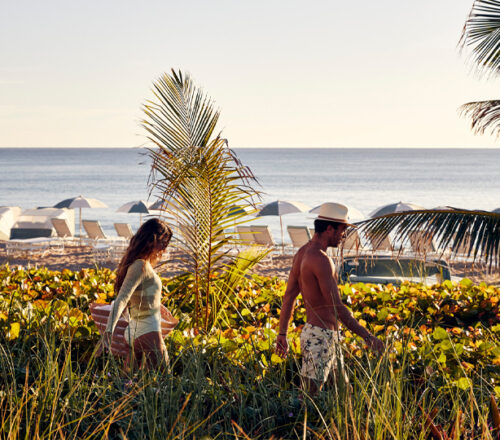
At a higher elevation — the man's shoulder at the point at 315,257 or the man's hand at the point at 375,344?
the man's shoulder at the point at 315,257

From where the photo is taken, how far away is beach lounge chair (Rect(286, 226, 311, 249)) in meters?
19.2

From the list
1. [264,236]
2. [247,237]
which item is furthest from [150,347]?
[247,237]

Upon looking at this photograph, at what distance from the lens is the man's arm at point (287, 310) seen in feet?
13.5

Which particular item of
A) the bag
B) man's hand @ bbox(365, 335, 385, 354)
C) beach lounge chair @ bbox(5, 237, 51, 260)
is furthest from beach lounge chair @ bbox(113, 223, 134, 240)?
man's hand @ bbox(365, 335, 385, 354)

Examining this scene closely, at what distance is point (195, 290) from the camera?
6.00m

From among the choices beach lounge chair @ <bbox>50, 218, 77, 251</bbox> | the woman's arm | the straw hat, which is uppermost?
the straw hat

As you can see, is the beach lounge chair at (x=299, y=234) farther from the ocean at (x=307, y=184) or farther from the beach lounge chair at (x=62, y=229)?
the ocean at (x=307, y=184)

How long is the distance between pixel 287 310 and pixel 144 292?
0.99m

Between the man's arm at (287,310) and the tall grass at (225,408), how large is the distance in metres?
0.43

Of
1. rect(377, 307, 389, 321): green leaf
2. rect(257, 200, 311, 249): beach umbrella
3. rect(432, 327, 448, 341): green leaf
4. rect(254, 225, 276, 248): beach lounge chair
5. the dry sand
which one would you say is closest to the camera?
rect(432, 327, 448, 341): green leaf

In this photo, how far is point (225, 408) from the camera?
3.17 m

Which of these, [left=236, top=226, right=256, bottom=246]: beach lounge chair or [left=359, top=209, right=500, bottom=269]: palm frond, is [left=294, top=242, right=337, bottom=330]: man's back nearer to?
[left=236, top=226, right=256, bottom=246]: beach lounge chair

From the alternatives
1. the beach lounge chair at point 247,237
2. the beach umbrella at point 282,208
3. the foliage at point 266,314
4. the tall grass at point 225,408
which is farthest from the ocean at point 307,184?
the tall grass at point 225,408

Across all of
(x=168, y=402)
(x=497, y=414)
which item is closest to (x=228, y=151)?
(x=168, y=402)
